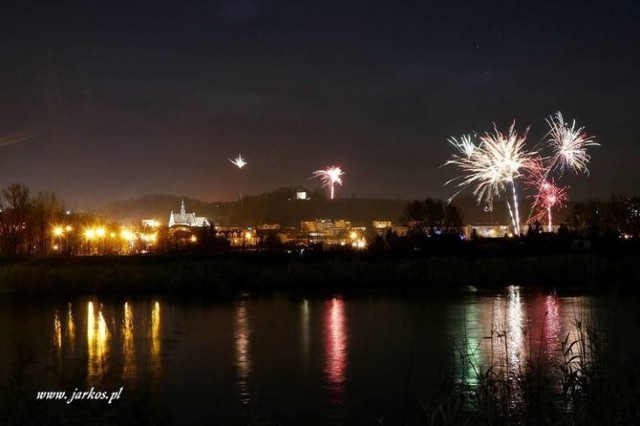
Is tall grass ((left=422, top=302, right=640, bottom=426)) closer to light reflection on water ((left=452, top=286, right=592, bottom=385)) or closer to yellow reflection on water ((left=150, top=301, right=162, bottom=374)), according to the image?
light reflection on water ((left=452, top=286, right=592, bottom=385))

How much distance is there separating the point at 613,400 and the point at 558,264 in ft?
94.8

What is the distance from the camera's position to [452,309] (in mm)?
22953

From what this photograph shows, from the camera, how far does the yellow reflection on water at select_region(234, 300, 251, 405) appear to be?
1200 cm

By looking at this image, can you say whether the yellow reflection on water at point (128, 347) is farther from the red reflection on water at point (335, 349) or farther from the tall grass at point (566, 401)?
the tall grass at point (566, 401)

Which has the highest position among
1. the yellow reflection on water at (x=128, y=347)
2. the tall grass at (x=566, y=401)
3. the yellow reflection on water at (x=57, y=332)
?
the tall grass at (x=566, y=401)

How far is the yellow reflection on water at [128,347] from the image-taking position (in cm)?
1311

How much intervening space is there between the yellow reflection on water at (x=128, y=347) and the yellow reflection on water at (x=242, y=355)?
76.2 inches

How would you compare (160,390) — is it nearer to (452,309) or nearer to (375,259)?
(452,309)

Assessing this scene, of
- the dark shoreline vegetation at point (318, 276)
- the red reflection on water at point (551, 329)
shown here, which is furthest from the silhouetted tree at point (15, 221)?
the red reflection on water at point (551, 329)

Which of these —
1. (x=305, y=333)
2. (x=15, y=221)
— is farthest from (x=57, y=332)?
(x=15, y=221)

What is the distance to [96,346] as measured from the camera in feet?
53.5

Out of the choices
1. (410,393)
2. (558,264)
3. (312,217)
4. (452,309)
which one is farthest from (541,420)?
(312,217)

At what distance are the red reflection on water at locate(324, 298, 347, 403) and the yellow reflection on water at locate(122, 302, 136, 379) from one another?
141 inches

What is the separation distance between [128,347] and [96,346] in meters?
0.75
